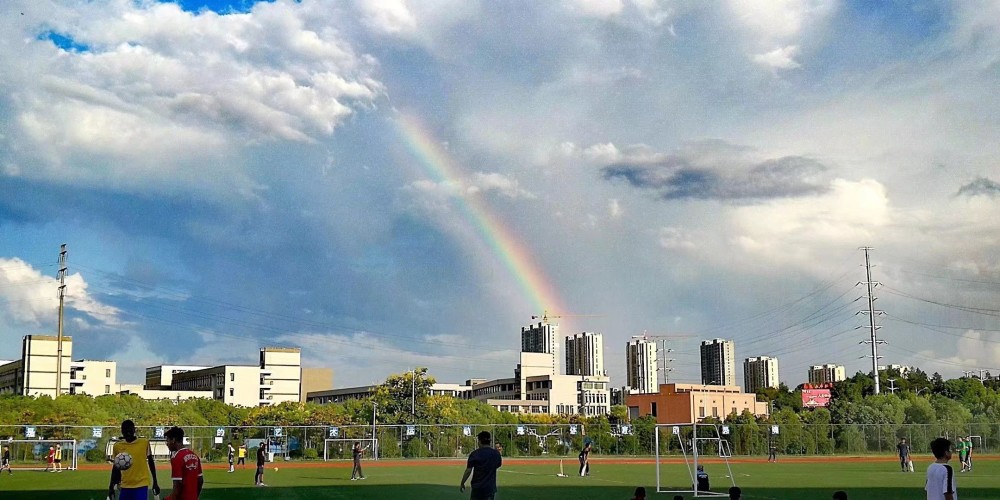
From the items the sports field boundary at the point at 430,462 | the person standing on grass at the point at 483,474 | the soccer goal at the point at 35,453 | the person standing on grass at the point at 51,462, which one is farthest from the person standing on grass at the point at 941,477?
the soccer goal at the point at 35,453

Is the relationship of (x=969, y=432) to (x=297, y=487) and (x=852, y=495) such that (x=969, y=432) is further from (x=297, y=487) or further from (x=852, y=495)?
(x=297, y=487)

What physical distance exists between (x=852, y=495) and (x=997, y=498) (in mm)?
5072

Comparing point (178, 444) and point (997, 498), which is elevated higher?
point (178, 444)

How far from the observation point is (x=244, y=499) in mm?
38188

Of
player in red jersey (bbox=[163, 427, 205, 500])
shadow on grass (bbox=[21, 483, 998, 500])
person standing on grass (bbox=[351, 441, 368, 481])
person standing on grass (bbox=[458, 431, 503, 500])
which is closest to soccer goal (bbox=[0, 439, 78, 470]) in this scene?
person standing on grass (bbox=[351, 441, 368, 481])

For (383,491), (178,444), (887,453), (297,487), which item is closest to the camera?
(178,444)

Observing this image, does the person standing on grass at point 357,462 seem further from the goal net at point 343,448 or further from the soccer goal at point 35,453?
the soccer goal at point 35,453

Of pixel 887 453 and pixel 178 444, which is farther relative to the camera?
pixel 887 453

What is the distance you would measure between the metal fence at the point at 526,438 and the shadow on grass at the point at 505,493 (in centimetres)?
3807

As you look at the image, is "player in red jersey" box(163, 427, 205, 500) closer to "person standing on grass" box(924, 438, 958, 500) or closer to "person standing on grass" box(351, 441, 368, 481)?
"person standing on grass" box(924, 438, 958, 500)

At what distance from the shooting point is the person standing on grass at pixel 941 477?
14.3 metres

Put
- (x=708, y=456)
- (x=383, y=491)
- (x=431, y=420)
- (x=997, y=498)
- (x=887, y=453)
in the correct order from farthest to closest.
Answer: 1. (x=431, y=420)
2. (x=887, y=453)
3. (x=708, y=456)
4. (x=383, y=491)
5. (x=997, y=498)

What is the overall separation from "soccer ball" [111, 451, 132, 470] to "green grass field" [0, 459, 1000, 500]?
2102 cm

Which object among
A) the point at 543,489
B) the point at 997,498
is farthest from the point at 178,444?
the point at 997,498
